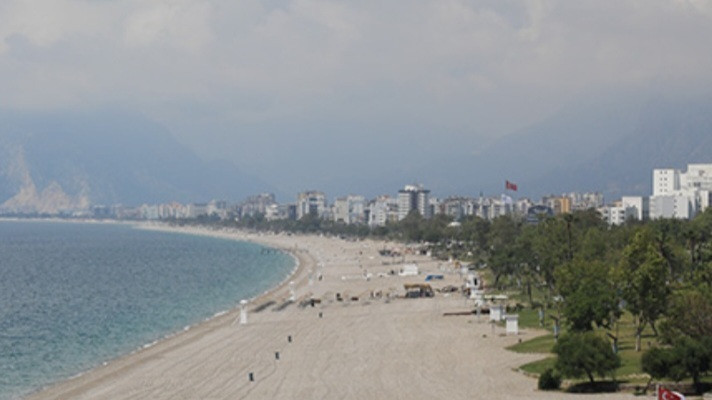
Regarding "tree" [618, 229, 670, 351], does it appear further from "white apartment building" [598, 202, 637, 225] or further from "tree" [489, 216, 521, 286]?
"white apartment building" [598, 202, 637, 225]

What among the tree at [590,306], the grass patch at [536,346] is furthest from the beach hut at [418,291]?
the tree at [590,306]

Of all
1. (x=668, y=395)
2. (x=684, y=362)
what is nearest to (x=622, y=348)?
(x=684, y=362)

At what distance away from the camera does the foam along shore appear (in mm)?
30188

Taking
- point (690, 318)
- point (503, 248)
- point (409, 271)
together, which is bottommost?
point (409, 271)

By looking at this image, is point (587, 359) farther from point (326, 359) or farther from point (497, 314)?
point (497, 314)

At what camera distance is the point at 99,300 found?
68.8m

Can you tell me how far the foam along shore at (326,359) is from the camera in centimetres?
3019

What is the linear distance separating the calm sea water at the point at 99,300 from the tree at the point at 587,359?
18.6 m

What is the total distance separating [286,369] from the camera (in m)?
35.2

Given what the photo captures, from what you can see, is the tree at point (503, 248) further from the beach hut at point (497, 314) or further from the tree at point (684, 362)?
the tree at point (684, 362)

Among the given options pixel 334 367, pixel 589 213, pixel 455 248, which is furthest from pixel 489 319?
pixel 455 248

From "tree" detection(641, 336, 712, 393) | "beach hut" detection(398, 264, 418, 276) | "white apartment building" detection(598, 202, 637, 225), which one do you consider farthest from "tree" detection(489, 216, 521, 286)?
"white apartment building" detection(598, 202, 637, 225)

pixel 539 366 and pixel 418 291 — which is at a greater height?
pixel 418 291

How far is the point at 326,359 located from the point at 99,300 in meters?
35.6
